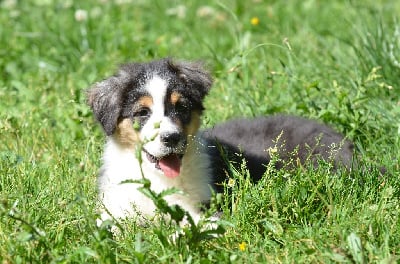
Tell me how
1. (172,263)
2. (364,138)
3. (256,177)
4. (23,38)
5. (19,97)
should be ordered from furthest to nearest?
(23,38)
(19,97)
(364,138)
(256,177)
(172,263)

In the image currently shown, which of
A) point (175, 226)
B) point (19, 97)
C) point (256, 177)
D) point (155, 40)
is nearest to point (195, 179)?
point (256, 177)

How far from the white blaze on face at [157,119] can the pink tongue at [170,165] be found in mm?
144

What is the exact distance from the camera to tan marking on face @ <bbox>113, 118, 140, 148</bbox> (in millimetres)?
4918

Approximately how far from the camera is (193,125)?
5043 mm

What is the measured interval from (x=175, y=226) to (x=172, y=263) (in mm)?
235

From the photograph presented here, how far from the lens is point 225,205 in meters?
4.53

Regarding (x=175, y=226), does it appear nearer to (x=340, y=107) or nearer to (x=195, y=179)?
(x=195, y=179)

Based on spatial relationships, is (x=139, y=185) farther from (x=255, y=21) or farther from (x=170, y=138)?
(x=255, y=21)

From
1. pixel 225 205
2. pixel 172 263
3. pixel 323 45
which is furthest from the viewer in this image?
pixel 323 45

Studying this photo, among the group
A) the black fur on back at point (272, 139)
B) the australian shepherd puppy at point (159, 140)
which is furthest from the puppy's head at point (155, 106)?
the black fur on back at point (272, 139)

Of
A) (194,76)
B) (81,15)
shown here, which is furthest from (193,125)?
(81,15)

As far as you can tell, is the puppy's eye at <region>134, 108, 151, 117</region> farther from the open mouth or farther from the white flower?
the white flower

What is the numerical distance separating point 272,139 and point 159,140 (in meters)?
1.29

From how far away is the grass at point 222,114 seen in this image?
13.5 feet
